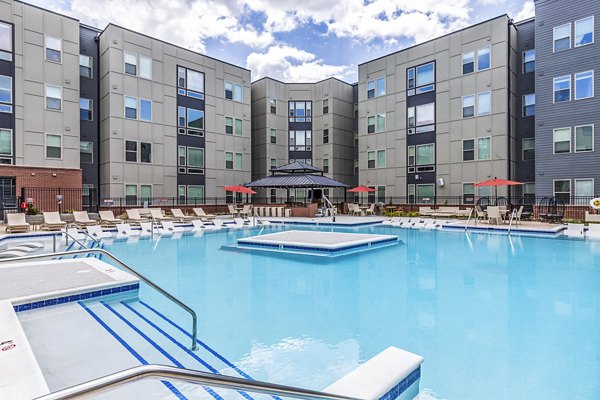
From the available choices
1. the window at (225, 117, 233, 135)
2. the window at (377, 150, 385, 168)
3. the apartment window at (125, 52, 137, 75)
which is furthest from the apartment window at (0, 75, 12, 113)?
the window at (377, 150, 385, 168)

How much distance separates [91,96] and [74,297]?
68.8 feet

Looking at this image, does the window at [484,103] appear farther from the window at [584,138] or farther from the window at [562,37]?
the window at [584,138]

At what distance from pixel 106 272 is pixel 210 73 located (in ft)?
75.1

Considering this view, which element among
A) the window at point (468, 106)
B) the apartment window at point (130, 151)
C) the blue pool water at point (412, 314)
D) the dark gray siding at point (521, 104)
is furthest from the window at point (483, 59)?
the apartment window at point (130, 151)

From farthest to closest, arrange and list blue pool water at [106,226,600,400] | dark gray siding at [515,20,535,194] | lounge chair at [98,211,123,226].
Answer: dark gray siding at [515,20,535,194] < lounge chair at [98,211,123,226] < blue pool water at [106,226,600,400]

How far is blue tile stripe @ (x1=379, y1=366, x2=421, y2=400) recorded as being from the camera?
3.08 meters

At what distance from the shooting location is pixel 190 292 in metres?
7.03

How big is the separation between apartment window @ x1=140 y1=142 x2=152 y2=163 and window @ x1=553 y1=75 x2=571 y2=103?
24.2 meters

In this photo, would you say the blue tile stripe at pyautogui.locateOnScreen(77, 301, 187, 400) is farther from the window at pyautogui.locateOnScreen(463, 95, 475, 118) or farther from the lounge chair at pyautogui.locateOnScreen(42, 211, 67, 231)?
the window at pyautogui.locateOnScreen(463, 95, 475, 118)

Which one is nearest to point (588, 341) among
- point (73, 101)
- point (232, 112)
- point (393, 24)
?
point (73, 101)

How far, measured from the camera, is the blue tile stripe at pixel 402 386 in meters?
3.08

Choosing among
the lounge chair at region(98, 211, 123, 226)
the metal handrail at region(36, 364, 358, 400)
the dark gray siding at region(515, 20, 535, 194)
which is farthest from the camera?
the dark gray siding at region(515, 20, 535, 194)

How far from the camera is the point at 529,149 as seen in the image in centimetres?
2303

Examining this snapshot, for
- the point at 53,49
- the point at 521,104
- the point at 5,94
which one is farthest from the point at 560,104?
the point at 5,94
